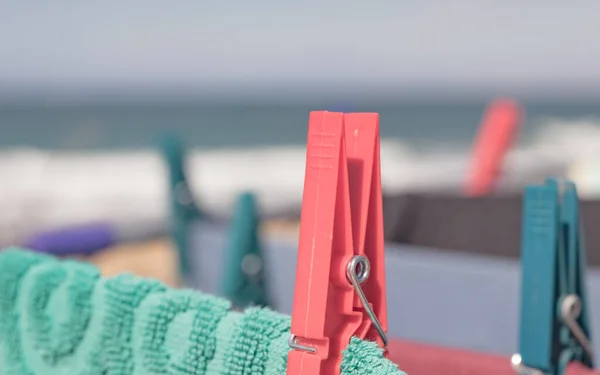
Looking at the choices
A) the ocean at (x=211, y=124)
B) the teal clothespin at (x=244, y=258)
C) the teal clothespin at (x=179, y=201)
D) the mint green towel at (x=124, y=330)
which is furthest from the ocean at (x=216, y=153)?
the mint green towel at (x=124, y=330)

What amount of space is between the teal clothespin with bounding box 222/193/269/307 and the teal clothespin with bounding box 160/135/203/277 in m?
0.31

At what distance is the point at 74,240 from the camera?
5.84 feet

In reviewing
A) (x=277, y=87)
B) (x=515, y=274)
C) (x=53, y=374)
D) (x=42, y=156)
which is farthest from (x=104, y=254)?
(x=277, y=87)

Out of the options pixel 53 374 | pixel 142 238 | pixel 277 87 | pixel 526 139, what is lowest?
pixel 53 374

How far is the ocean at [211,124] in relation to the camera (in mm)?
12469

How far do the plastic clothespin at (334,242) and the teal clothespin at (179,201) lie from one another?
1.06m

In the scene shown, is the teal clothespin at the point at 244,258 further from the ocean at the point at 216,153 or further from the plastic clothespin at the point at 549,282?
the ocean at the point at 216,153

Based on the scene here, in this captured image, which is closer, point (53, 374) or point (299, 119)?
point (53, 374)

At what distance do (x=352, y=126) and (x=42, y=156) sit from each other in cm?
1095

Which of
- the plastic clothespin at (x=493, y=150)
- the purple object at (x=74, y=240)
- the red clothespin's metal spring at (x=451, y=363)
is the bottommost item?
the red clothespin's metal spring at (x=451, y=363)

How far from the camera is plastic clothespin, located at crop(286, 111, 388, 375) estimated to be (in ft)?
1.19

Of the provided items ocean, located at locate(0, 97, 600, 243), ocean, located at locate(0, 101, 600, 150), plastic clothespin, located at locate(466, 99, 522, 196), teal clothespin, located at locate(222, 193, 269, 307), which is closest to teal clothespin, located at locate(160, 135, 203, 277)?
teal clothespin, located at locate(222, 193, 269, 307)

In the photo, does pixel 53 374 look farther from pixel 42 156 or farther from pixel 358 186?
pixel 42 156

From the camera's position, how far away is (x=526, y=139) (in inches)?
519
